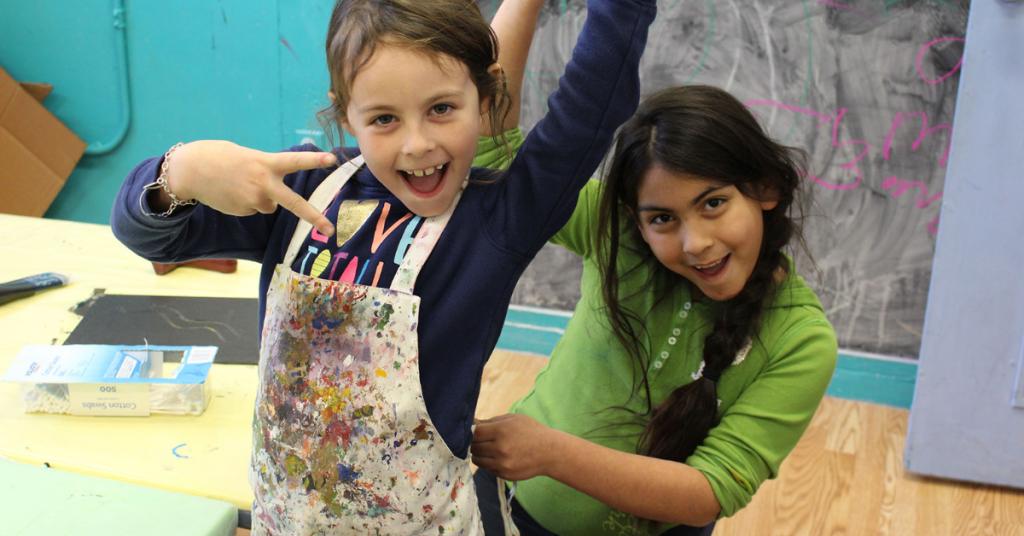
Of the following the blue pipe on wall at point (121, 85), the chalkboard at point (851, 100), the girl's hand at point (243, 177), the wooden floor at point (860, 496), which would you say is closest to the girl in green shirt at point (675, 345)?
the girl's hand at point (243, 177)

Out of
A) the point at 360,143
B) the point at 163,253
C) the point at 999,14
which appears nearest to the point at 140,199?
the point at 163,253

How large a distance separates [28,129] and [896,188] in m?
2.77

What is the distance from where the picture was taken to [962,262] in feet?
6.82

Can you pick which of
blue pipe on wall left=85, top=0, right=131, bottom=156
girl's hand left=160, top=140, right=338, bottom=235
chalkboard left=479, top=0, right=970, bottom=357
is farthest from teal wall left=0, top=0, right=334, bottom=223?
girl's hand left=160, top=140, right=338, bottom=235

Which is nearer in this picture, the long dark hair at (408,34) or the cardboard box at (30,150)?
the long dark hair at (408,34)

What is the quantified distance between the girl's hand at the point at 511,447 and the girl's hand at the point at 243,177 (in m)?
0.29

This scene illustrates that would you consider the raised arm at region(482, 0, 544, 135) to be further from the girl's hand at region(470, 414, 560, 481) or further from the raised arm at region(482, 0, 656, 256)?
the girl's hand at region(470, 414, 560, 481)

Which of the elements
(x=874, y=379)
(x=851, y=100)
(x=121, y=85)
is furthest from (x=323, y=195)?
(x=121, y=85)

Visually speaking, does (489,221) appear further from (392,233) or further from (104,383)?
(104,383)

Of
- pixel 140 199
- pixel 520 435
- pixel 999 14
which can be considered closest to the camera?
pixel 140 199

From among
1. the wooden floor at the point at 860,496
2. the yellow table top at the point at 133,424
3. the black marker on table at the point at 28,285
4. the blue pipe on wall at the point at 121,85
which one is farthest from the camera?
the blue pipe on wall at the point at 121,85

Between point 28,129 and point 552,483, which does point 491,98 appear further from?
point 28,129

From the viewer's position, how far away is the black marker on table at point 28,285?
4.58 ft

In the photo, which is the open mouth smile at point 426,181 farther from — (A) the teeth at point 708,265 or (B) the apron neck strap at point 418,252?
(A) the teeth at point 708,265
